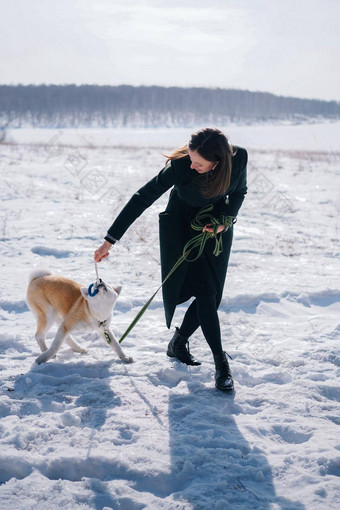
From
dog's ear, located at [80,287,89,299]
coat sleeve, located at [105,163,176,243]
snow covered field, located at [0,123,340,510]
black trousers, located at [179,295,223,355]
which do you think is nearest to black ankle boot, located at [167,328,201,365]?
snow covered field, located at [0,123,340,510]

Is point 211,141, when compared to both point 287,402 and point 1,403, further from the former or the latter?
point 1,403

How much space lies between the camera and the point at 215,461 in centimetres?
260

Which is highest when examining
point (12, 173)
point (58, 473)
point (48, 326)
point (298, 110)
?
point (298, 110)

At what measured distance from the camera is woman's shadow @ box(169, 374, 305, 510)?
2.30 meters

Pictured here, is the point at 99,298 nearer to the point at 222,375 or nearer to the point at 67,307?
the point at 67,307

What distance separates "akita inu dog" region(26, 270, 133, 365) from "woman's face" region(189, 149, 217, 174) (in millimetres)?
1182

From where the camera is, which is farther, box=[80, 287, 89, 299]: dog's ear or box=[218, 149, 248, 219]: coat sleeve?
box=[80, 287, 89, 299]: dog's ear

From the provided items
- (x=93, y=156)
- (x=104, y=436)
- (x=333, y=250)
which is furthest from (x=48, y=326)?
(x=93, y=156)

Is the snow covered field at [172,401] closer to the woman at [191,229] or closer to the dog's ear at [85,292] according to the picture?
the woman at [191,229]

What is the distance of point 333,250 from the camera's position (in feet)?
25.3

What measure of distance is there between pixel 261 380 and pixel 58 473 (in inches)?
72.1

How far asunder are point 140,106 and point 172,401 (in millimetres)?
116575

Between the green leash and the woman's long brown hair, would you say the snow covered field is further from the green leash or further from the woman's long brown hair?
the woman's long brown hair

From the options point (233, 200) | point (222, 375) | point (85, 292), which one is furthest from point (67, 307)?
point (233, 200)
